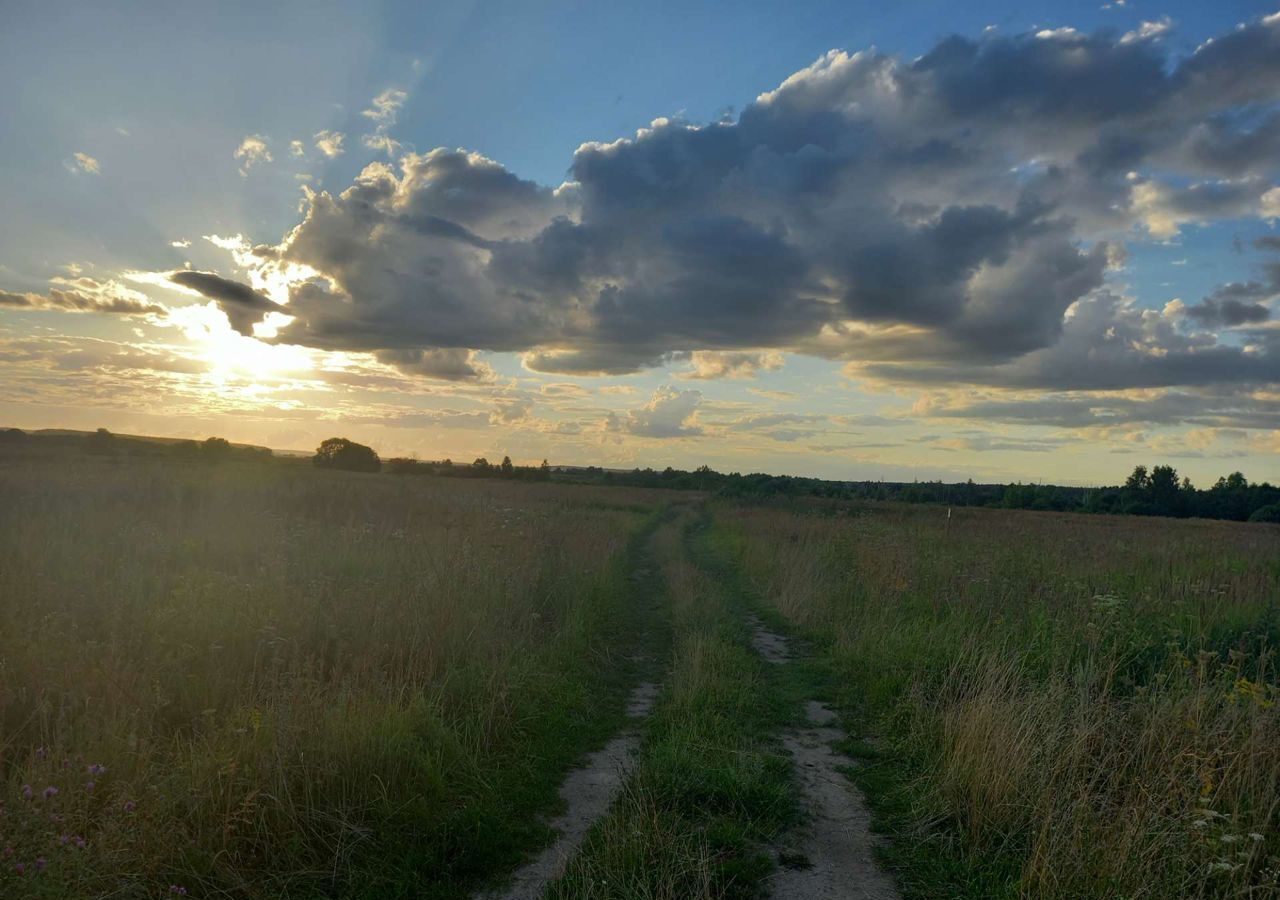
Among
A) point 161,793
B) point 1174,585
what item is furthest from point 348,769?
point 1174,585

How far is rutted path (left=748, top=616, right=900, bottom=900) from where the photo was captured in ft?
14.8

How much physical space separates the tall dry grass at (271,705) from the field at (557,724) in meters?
0.03

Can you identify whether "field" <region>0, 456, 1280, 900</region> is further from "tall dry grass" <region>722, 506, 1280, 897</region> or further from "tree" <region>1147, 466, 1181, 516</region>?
"tree" <region>1147, 466, 1181, 516</region>

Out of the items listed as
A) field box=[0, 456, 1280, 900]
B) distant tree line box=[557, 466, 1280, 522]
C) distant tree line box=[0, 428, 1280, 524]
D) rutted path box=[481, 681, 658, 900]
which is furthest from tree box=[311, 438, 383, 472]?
rutted path box=[481, 681, 658, 900]

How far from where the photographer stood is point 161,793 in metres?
4.38

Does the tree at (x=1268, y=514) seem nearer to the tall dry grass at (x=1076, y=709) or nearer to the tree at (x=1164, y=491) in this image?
the tree at (x=1164, y=491)

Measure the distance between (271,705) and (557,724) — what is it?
2.60 metres

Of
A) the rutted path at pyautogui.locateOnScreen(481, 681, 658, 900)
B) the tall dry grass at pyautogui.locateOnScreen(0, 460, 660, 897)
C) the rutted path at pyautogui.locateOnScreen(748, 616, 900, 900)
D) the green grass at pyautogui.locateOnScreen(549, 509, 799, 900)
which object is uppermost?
the tall dry grass at pyautogui.locateOnScreen(0, 460, 660, 897)

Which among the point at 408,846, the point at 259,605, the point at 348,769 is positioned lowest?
the point at 408,846

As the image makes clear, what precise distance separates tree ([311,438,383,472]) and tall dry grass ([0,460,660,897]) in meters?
52.1

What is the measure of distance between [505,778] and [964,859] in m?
3.32

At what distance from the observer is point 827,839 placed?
16.9 ft

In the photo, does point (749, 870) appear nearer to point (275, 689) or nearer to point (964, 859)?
point (964, 859)

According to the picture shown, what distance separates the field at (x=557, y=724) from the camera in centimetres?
435
